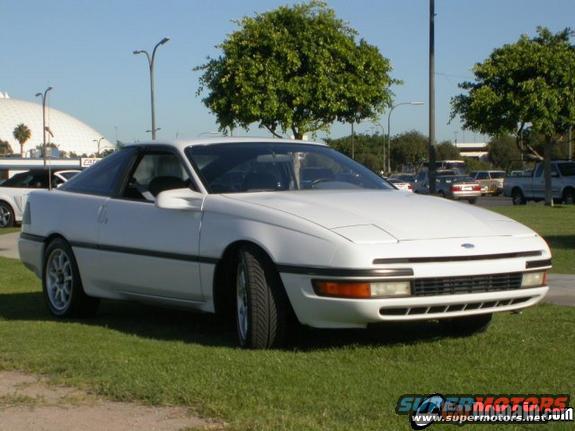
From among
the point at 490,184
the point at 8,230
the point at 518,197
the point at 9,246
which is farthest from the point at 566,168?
the point at 9,246

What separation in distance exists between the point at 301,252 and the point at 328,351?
2.34 ft

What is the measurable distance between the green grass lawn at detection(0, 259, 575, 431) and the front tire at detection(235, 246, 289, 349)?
109 mm

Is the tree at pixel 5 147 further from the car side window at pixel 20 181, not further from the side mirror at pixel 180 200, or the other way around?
the side mirror at pixel 180 200

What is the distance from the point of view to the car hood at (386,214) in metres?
5.87

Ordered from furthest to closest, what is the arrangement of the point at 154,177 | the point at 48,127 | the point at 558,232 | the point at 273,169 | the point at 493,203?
the point at 48,127 < the point at 493,203 < the point at 558,232 < the point at 154,177 < the point at 273,169

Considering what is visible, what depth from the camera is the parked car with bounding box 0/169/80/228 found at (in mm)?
24688


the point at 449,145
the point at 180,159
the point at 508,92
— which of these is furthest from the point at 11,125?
the point at 180,159

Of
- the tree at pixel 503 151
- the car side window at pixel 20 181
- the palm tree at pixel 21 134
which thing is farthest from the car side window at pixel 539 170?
the palm tree at pixel 21 134

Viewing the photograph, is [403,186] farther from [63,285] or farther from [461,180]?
[63,285]

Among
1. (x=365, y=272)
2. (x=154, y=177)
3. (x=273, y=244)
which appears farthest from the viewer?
(x=154, y=177)

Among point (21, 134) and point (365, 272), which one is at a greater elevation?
point (21, 134)

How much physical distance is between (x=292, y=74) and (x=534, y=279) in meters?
21.1

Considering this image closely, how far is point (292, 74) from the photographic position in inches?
1057

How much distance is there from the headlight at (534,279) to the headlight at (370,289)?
903 millimetres
